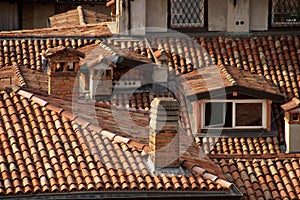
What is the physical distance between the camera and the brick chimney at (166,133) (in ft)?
50.9

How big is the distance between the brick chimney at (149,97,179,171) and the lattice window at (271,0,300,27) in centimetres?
958

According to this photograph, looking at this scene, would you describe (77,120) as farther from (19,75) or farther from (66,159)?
(19,75)

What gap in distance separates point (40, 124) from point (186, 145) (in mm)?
2509

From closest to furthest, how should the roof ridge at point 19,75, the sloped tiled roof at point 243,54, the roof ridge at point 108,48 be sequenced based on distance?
the roof ridge at point 19,75, the roof ridge at point 108,48, the sloped tiled roof at point 243,54

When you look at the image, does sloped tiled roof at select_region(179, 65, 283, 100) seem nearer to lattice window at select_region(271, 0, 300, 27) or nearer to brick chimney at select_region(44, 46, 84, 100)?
lattice window at select_region(271, 0, 300, 27)

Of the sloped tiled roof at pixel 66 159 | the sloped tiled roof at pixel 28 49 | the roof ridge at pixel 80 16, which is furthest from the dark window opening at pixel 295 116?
the roof ridge at pixel 80 16

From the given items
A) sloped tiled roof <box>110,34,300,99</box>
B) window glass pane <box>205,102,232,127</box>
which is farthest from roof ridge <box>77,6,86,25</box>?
window glass pane <box>205,102,232,127</box>

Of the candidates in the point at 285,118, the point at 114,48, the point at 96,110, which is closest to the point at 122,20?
the point at 114,48

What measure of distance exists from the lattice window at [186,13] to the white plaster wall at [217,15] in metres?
0.20

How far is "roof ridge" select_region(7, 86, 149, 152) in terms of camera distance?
16047 mm

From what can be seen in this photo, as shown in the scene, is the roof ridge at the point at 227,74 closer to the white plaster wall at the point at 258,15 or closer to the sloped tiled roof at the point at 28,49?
the white plaster wall at the point at 258,15

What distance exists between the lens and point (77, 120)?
16.5 m

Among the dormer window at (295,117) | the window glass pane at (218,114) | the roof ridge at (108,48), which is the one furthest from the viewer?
the roof ridge at (108,48)

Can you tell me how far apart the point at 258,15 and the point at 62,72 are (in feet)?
24.1
